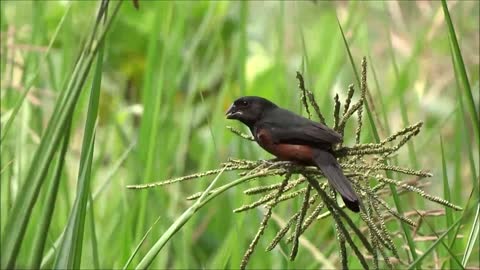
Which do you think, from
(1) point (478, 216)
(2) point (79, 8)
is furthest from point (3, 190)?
(1) point (478, 216)

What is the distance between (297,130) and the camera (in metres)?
0.92

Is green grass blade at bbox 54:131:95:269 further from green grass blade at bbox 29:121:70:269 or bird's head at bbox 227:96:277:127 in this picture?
bird's head at bbox 227:96:277:127

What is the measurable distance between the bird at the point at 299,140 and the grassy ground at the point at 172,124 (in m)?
0.10

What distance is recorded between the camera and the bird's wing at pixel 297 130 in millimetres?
883

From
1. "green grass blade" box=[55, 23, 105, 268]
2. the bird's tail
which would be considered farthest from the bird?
"green grass blade" box=[55, 23, 105, 268]

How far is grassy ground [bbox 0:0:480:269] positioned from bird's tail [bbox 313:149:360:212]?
0.08 meters

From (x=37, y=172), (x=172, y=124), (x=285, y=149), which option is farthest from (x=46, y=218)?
(x=172, y=124)

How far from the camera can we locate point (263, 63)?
249 centimetres

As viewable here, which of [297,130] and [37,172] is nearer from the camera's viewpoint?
[37,172]

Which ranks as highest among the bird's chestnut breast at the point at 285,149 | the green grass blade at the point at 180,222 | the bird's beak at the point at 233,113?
the bird's beak at the point at 233,113

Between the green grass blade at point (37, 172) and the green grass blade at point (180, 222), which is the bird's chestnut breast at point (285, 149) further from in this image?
the green grass blade at point (37, 172)

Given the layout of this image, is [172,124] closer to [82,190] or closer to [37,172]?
[82,190]

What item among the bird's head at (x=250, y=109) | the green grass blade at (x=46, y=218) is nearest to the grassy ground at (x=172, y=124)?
the green grass blade at (x=46, y=218)

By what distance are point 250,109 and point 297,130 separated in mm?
112
